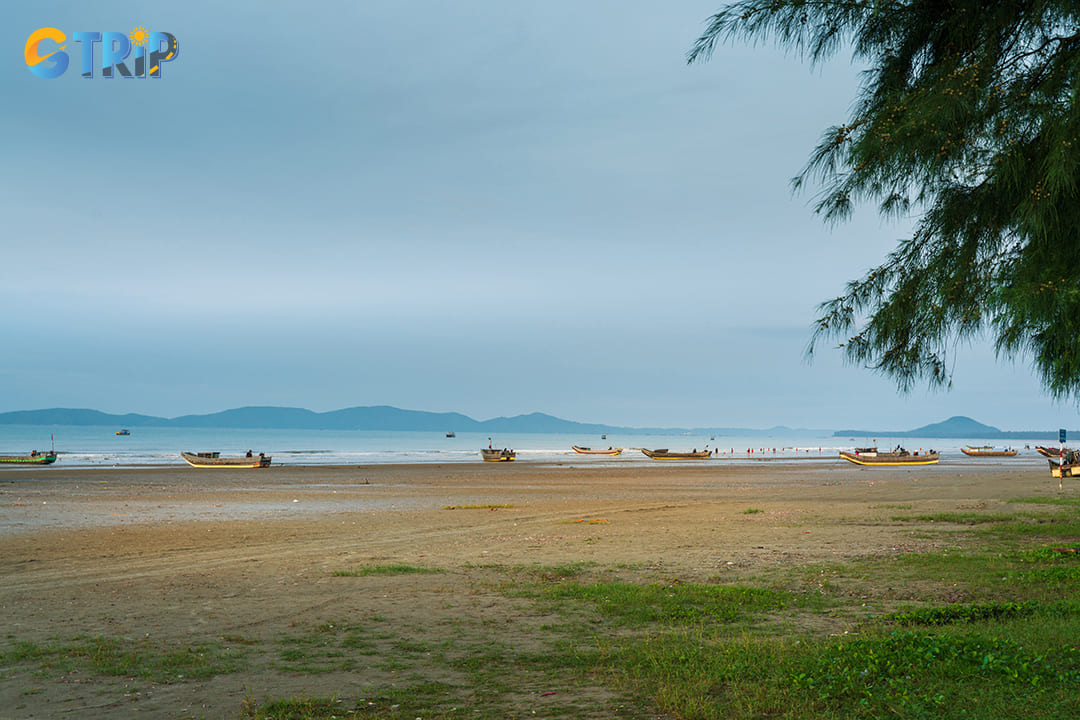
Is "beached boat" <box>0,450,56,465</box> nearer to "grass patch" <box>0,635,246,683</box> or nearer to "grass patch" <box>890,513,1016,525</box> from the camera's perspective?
"grass patch" <box>890,513,1016,525</box>

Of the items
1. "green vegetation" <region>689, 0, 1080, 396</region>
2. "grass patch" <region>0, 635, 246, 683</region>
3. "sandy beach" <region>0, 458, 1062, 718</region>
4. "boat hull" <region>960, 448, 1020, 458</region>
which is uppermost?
"green vegetation" <region>689, 0, 1080, 396</region>

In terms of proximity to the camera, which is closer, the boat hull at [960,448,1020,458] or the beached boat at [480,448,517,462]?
the beached boat at [480,448,517,462]

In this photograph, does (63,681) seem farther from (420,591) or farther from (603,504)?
(603,504)

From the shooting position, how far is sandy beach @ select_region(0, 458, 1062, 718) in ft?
25.4

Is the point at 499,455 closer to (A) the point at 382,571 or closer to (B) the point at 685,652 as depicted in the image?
(A) the point at 382,571

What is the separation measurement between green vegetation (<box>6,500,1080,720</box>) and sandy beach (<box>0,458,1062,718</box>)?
31cm

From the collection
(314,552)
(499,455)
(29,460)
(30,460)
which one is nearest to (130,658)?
(314,552)

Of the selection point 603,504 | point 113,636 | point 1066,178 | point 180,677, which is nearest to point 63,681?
point 180,677

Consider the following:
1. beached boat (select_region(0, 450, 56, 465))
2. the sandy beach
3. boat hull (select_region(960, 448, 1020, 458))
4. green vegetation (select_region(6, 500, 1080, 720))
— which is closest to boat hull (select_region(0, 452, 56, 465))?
beached boat (select_region(0, 450, 56, 465))

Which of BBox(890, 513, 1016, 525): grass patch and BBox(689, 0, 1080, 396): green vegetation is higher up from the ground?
BBox(689, 0, 1080, 396): green vegetation

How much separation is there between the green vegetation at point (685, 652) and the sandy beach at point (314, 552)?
313 mm

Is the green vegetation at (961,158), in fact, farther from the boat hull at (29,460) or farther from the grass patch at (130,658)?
the boat hull at (29,460)

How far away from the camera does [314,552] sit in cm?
1697

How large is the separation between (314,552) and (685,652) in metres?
10.8
